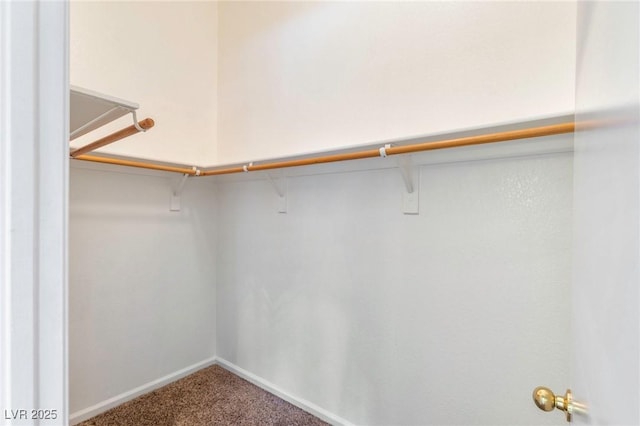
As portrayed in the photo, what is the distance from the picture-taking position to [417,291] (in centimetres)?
139

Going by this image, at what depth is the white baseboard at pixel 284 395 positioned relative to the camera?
64.9 inches

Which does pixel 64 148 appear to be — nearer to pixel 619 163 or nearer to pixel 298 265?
pixel 619 163

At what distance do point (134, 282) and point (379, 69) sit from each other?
6.13 ft

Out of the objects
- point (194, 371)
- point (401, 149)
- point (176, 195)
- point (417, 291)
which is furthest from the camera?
point (194, 371)

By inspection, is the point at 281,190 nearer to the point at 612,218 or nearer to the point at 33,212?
the point at 33,212

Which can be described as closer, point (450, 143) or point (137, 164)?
point (450, 143)

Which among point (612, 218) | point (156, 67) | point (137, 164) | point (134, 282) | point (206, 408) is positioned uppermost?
point (156, 67)

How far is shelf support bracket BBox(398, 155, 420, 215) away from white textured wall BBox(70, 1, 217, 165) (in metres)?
1.48

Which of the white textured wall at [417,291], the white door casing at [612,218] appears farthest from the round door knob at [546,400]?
the white textured wall at [417,291]

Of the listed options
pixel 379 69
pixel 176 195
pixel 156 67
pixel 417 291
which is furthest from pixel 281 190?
pixel 156 67

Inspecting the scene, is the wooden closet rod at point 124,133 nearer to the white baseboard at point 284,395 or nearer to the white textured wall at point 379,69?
the white textured wall at point 379,69

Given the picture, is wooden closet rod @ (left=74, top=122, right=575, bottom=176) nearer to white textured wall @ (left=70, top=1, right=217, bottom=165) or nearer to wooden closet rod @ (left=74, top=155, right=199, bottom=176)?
wooden closet rod @ (left=74, top=155, right=199, bottom=176)

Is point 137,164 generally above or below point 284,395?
above

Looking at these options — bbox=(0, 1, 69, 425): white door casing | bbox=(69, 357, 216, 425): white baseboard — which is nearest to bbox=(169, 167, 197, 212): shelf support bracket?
bbox=(69, 357, 216, 425): white baseboard
